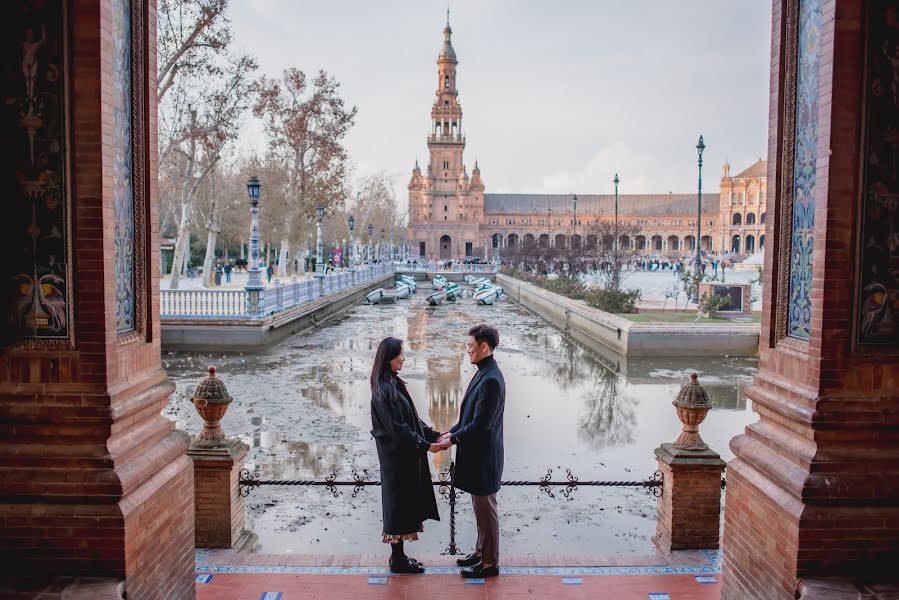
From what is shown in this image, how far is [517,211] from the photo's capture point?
132625 mm

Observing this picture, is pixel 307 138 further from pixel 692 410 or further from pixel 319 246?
pixel 692 410

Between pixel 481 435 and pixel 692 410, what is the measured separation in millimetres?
1882

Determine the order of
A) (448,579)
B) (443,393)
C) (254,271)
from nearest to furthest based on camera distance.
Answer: (448,579)
(443,393)
(254,271)

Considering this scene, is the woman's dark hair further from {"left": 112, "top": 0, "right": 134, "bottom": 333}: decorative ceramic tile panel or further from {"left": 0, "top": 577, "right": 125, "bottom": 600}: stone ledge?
{"left": 0, "top": 577, "right": 125, "bottom": 600}: stone ledge

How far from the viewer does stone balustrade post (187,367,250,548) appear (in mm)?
5586

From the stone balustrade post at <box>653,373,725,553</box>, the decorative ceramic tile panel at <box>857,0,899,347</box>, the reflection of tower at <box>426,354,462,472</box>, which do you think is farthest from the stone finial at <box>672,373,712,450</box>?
the reflection of tower at <box>426,354,462,472</box>

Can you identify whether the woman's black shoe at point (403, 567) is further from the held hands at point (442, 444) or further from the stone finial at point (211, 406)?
the stone finial at point (211, 406)

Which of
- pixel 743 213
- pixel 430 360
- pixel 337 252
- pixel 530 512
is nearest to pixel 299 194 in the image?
pixel 337 252

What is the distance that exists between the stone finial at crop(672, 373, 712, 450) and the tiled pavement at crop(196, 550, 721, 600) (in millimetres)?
856

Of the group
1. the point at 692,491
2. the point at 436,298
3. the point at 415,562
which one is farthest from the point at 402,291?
the point at 415,562

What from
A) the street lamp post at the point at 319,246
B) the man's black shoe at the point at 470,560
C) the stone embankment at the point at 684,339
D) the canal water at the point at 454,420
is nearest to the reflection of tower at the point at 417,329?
the canal water at the point at 454,420

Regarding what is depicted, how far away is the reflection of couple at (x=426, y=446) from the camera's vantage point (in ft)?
15.3

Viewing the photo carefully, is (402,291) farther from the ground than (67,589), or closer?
closer

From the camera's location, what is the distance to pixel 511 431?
1137cm
